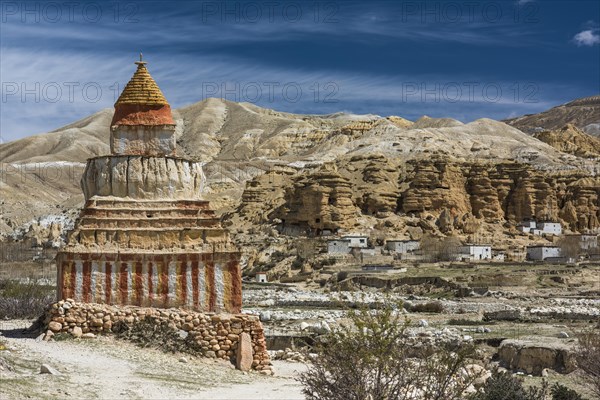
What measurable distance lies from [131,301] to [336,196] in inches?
2212

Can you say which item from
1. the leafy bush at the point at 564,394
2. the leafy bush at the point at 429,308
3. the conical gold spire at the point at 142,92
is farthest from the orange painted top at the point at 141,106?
the leafy bush at the point at 429,308

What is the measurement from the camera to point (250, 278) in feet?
192

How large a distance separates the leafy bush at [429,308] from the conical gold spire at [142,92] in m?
19.7

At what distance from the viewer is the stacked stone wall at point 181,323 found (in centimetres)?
1727

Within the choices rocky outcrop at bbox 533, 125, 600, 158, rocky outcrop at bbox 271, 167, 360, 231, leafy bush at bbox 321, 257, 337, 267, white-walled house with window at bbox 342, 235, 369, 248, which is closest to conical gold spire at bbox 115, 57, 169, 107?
leafy bush at bbox 321, 257, 337, 267

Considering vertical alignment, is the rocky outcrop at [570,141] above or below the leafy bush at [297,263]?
above

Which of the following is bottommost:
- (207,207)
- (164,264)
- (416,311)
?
(416,311)

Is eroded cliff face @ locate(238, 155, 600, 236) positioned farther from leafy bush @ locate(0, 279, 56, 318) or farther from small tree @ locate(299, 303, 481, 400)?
small tree @ locate(299, 303, 481, 400)

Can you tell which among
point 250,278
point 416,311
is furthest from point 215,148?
point 416,311

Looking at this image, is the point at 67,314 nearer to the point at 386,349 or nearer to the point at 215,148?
the point at 386,349

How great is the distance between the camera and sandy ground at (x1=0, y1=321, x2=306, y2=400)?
12.4 metres

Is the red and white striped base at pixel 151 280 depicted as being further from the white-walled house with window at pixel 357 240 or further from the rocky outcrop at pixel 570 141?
the rocky outcrop at pixel 570 141

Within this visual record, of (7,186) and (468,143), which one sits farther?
(7,186)

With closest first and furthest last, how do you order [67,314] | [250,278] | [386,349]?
[386,349], [67,314], [250,278]
